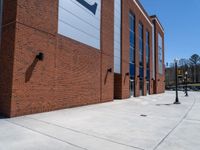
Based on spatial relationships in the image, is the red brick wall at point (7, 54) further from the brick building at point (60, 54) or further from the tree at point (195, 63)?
the tree at point (195, 63)

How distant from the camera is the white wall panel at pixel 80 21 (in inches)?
474

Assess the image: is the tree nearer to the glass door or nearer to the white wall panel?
the glass door

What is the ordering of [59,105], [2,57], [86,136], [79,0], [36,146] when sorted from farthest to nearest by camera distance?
[79,0] → [59,105] → [2,57] → [86,136] → [36,146]

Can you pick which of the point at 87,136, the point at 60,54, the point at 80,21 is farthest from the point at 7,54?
the point at 80,21

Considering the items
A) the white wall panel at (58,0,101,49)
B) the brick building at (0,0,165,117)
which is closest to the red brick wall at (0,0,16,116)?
the brick building at (0,0,165,117)

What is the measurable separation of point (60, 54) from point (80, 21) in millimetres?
3648

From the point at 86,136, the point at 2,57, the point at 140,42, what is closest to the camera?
the point at 86,136

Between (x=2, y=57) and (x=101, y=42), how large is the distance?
902 cm

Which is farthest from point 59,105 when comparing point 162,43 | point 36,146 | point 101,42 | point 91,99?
point 162,43

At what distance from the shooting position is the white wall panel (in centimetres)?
1203

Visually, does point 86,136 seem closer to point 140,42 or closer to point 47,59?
point 47,59

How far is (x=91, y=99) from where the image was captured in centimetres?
1498

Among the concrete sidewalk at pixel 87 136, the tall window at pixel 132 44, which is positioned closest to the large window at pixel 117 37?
the tall window at pixel 132 44

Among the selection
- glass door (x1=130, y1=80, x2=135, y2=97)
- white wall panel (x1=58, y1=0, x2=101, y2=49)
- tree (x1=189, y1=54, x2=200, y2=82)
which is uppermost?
tree (x1=189, y1=54, x2=200, y2=82)
